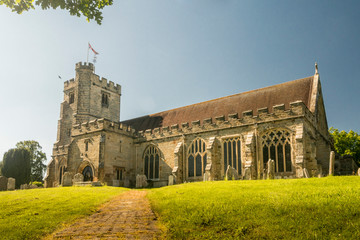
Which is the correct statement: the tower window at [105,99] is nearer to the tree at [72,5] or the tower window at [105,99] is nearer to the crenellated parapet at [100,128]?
the crenellated parapet at [100,128]

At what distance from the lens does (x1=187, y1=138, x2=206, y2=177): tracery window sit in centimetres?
2337

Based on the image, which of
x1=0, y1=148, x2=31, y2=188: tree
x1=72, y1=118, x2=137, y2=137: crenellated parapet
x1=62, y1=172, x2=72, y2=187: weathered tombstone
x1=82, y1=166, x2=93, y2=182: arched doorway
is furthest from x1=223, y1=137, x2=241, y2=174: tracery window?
x1=0, y1=148, x2=31, y2=188: tree

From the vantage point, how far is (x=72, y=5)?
7199 millimetres

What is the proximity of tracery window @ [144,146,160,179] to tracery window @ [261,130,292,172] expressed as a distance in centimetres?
1019

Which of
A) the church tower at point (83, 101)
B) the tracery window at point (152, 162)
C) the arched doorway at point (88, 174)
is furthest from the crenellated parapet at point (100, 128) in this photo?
the church tower at point (83, 101)

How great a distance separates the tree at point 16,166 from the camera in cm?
3656

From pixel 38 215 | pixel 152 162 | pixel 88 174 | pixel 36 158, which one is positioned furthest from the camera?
pixel 36 158

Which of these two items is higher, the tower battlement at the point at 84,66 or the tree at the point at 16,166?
the tower battlement at the point at 84,66

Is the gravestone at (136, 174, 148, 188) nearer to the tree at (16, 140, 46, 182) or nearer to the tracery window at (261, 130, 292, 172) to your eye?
the tracery window at (261, 130, 292, 172)

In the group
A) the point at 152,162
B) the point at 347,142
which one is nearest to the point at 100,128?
the point at 152,162

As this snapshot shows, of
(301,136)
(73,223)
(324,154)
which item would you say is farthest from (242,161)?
(73,223)

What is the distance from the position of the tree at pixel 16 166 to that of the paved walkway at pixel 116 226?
1299 inches

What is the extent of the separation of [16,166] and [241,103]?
Answer: 30.5 meters

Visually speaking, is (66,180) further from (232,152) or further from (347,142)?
(347,142)
